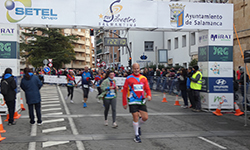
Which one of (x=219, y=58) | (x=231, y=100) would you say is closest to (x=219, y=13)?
(x=219, y=58)

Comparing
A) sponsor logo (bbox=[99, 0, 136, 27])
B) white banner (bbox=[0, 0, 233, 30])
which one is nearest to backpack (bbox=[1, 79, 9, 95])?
white banner (bbox=[0, 0, 233, 30])

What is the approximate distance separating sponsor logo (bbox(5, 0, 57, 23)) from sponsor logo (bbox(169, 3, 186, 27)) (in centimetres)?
528

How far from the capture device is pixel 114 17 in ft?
38.3

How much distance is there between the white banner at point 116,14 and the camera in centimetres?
1105

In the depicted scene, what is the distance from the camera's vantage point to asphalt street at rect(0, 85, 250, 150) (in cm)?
661

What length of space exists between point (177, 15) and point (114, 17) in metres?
2.76

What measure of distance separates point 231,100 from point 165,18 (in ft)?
15.1

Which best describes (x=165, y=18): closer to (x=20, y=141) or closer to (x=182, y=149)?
(x=182, y=149)

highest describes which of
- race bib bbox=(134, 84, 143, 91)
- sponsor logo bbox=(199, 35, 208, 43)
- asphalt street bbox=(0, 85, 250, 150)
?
sponsor logo bbox=(199, 35, 208, 43)

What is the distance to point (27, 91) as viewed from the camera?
8875mm

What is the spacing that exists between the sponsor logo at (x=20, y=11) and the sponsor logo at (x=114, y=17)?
2.32m

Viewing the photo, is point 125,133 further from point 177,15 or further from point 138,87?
point 177,15

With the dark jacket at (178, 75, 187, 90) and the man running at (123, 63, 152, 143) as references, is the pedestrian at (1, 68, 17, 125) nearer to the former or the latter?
the man running at (123, 63, 152, 143)

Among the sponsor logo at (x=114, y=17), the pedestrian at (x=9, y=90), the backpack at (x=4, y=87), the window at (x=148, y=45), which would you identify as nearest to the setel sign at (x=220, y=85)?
the sponsor logo at (x=114, y=17)
